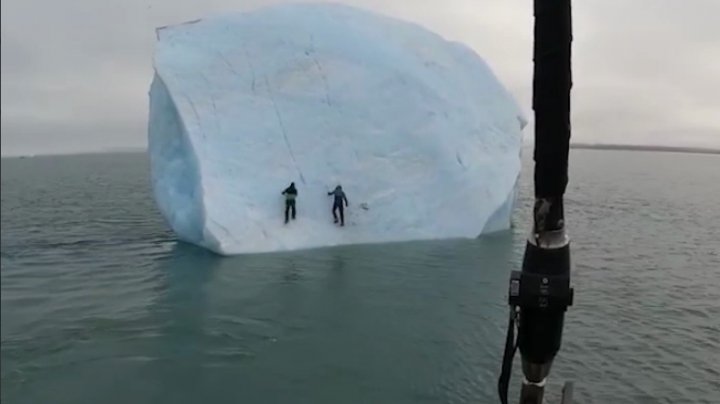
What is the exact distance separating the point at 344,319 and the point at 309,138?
19.1 feet

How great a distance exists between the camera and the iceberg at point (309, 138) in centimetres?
1244

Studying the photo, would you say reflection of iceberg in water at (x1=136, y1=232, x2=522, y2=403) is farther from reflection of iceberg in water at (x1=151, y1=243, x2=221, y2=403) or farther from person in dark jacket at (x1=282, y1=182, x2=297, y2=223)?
person in dark jacket at (x1=282, y1=182, x2=297, y2=223)

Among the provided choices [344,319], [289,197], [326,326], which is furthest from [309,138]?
[326,326]

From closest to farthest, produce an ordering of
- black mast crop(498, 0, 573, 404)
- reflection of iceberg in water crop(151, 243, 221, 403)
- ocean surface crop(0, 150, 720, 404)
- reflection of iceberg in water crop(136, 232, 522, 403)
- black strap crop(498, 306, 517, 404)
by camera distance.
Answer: black mast crop(498, 0, 573, 404) → black strap crop(498, 306, 517, 404) → ocean surface crop(0, 150, 720, 404) → reflection of iceberg in water crop(151, 243, 221, 403) → reflection of iceberg in water crop(136, 232, 522, 403)

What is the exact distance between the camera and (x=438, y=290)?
988cm

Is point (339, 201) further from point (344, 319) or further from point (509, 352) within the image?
point (509, 352)

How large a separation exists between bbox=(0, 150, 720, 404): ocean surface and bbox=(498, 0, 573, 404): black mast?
1489 millimetres

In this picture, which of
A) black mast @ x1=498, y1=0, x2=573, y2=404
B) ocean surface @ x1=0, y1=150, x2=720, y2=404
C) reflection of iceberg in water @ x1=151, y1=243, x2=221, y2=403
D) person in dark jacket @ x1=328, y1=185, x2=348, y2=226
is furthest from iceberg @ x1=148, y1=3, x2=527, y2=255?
black mast @ x1=498, y1=0, x2=573, y2=404

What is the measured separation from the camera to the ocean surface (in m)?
5.62

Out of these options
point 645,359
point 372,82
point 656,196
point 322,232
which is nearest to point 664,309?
point 645,359

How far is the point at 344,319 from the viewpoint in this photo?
27.0 ft

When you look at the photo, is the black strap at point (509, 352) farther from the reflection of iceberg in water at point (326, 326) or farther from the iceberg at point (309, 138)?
the iceberg at point (309, 138)

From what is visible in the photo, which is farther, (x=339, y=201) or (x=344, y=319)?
(x=339, y=201)

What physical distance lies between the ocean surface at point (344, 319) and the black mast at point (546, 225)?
58.6 inches
